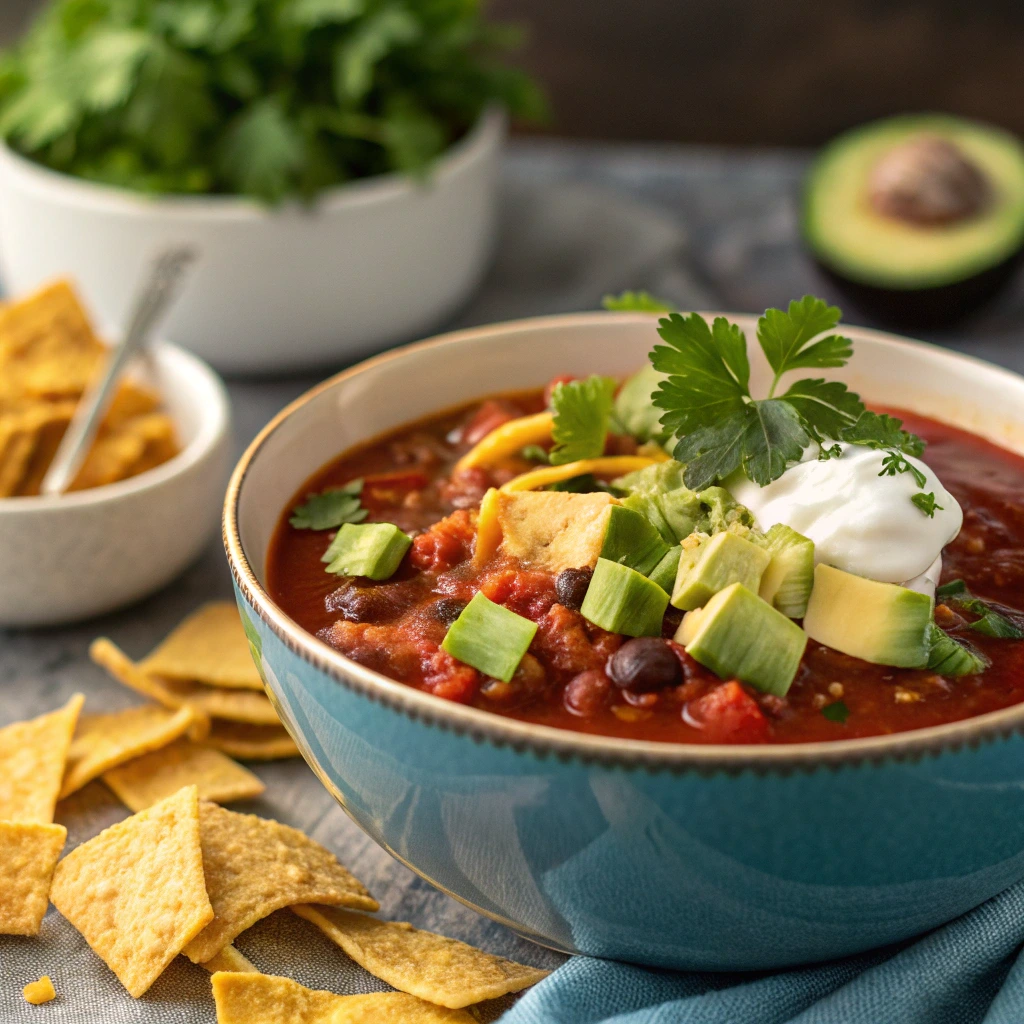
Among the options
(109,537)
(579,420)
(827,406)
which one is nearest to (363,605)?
(579,420)

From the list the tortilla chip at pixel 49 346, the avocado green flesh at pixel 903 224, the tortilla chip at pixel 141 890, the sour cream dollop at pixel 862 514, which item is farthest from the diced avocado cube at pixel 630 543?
the avocado green flesh at pixel 903 224

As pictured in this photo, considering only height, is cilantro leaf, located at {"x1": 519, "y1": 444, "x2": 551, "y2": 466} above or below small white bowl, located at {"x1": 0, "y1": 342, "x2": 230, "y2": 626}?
above

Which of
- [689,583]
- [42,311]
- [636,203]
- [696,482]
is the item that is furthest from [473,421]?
[636,203]

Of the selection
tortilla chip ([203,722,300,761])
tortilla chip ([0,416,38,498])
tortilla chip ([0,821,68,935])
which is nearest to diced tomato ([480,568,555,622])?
tortilla chip ([203,722,300,761])

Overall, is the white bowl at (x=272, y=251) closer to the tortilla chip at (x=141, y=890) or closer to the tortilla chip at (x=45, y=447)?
the tortilla chip at (x=45, y=447)

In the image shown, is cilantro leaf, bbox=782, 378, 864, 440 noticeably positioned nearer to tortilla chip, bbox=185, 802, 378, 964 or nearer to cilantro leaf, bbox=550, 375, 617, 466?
cilantro leaf, bbox=550, 375, 617, 466

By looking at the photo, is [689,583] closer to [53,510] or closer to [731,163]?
[53,510]
